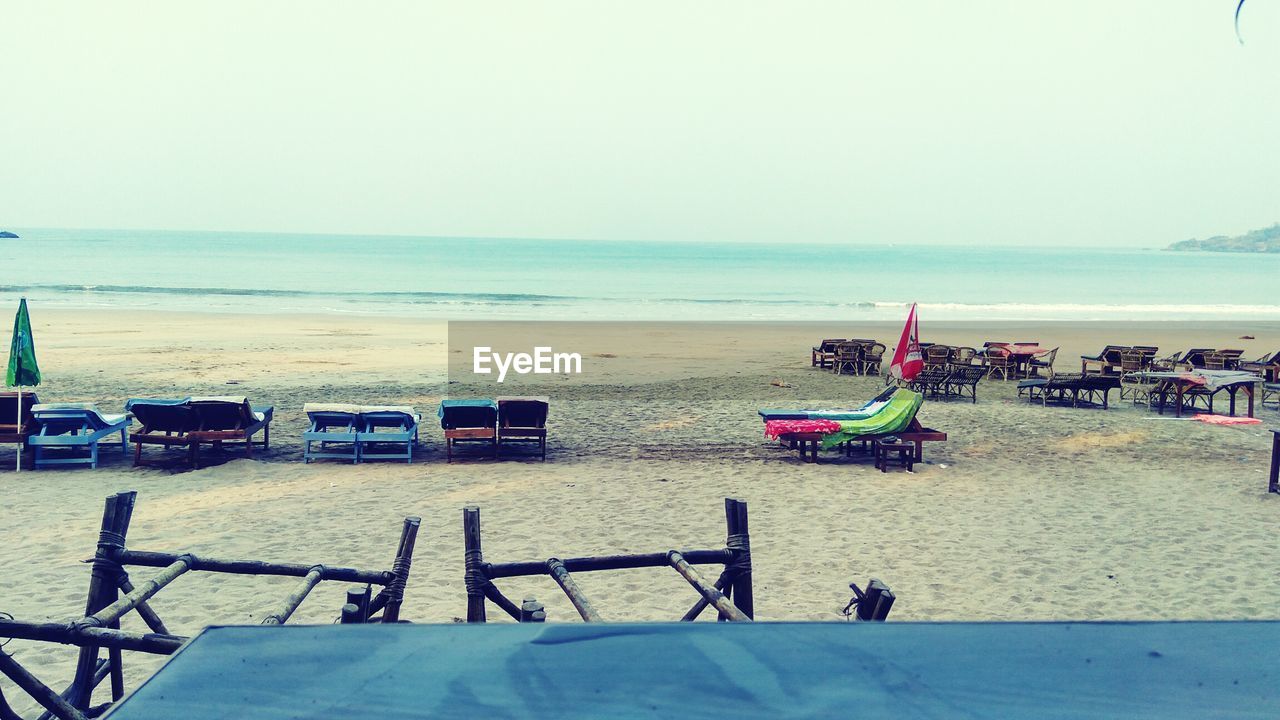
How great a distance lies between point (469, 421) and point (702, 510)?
3552mm

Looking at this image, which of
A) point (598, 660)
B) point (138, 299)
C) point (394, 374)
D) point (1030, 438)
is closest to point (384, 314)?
point (138, 299)

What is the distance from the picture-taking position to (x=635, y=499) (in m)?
9.46

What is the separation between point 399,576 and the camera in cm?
474

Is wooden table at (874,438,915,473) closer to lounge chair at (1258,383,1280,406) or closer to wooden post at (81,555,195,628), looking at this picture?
lounge chair at (1258,383,1280,406)

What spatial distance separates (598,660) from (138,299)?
44940 millimetres

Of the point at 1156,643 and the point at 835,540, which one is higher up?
the point at 1156,643

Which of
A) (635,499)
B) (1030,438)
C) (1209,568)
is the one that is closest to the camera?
(1209,568)

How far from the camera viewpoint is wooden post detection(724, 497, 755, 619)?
4688 millimetres

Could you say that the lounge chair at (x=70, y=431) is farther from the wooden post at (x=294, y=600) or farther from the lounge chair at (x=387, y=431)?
the wooden post at (x=294, y=600)

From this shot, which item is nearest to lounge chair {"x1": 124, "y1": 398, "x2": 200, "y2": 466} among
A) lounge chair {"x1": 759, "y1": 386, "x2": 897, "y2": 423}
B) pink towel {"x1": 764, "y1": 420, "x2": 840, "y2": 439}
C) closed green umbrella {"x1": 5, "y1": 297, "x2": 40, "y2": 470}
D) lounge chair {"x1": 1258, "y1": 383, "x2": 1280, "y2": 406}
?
closed green umbrella {"x1": 5, "y1": 297, "x2": 40, "y2": 470}

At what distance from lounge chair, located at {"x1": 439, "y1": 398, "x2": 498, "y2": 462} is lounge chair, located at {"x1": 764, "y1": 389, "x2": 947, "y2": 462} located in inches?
126

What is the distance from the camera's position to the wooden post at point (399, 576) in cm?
467

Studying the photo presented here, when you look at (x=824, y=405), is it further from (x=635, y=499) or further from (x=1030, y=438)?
(x=635, y=499)

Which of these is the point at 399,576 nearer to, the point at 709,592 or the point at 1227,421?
the point at 709,592
